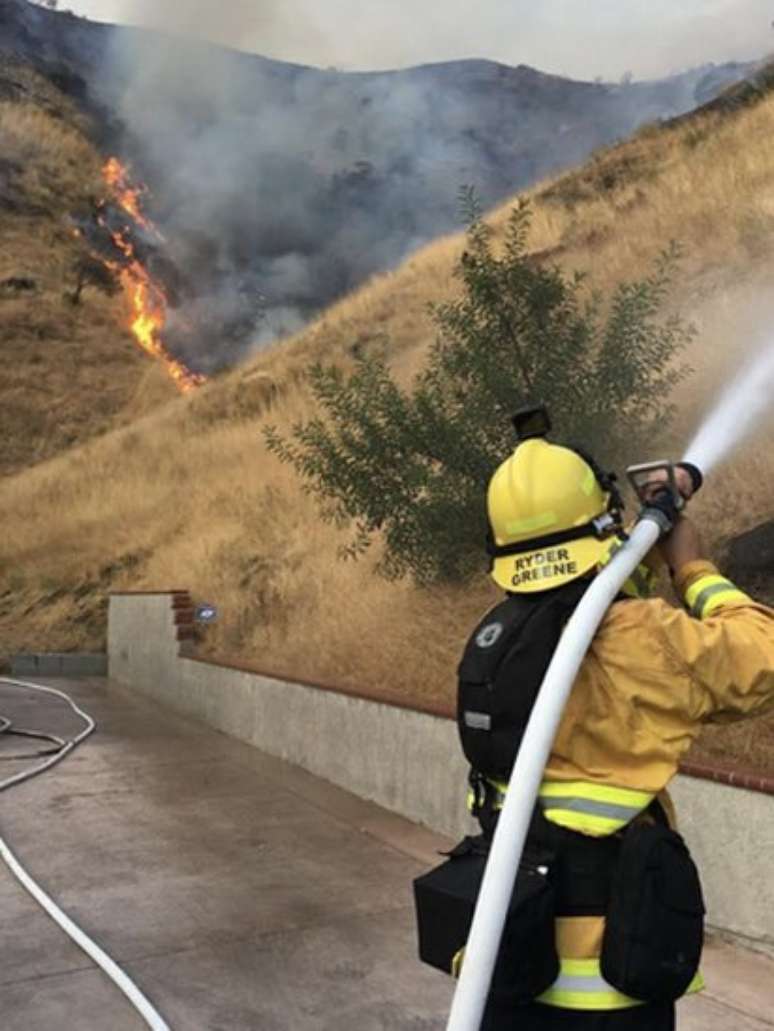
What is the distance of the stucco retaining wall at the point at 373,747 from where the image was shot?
3654 millimetres

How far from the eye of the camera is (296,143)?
54.3 m

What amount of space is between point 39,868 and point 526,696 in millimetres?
4020

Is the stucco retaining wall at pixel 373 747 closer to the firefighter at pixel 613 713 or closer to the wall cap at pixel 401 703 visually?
the wall cap at pixel 401 703

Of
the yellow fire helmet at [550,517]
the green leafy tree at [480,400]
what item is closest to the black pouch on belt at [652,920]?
the yellow fire helmet at [550,517]

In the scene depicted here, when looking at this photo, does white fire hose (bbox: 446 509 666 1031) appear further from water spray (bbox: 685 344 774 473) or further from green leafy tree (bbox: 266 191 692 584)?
green leafy tree (bbox: 266 191 692 584)

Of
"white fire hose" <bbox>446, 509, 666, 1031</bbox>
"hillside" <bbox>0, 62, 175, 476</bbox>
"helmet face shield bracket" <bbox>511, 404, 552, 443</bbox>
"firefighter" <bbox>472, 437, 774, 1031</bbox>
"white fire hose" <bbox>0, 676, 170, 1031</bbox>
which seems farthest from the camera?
"hillside" <bbox>0, 62, 175, 476</bbox>

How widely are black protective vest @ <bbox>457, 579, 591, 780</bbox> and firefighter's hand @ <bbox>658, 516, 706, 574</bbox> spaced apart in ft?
0.62

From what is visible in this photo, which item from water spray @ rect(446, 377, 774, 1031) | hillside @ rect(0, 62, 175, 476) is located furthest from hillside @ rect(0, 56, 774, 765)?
hillside @ rect(0, 62, 175, 476)

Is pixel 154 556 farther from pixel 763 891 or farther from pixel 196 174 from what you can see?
→ pixel 196 174

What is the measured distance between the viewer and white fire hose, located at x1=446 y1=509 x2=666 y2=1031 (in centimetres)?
156

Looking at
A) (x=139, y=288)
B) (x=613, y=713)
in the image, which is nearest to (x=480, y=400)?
(x=613, y=713)

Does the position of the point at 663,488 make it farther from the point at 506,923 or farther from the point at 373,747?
the point at 373,747

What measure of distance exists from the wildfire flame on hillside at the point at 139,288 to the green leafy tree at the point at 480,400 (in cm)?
2381

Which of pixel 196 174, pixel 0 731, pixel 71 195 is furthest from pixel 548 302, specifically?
pixel 196 174
